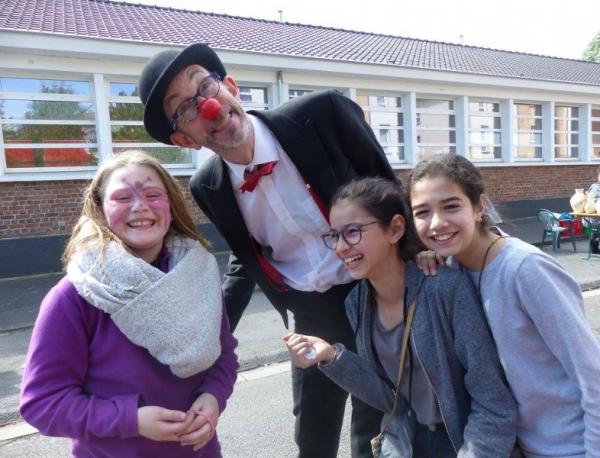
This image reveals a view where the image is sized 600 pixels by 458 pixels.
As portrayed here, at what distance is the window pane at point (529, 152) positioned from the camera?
15562mm

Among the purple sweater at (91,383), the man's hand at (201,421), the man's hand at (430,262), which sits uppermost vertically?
the man's hand at (430,262)

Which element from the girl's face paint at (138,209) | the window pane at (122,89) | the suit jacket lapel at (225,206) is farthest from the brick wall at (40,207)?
the girl's face paint at (138,209)

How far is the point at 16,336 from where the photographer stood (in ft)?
17.4

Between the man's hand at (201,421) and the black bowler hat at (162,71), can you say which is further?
the black bowler hat at (162,71)

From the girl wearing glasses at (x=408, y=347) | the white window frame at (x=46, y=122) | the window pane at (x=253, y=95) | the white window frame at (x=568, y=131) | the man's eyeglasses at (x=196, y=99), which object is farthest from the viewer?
the white window frame at (x=568, y=131)

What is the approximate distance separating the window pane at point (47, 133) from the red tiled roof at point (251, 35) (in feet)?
5.40

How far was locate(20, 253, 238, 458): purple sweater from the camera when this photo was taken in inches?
53.5

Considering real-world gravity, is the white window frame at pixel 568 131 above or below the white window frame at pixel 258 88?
below

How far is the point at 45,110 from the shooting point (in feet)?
29.6

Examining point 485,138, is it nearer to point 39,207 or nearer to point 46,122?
point 46,122

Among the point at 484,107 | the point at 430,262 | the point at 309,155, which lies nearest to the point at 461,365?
the point at 430,262

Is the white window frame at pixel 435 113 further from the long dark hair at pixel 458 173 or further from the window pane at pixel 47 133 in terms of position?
the long dark hair at pixel 458 173

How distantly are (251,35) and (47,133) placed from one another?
6079 mm

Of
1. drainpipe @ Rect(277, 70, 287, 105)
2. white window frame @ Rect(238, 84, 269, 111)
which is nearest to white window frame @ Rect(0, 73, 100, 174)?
white window frame @ Rect(238, 84, 269, 111)
